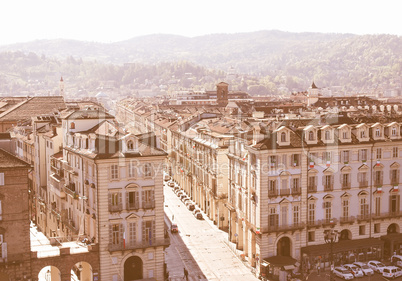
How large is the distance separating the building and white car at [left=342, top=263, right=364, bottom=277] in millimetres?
36756

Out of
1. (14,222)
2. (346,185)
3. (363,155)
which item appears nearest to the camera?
(14,222)

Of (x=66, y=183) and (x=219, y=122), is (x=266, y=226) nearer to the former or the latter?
(x=66, y=183)

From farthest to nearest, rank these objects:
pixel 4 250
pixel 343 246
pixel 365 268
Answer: pixel 343 246 → pixel 365 268 → pixel 4 250

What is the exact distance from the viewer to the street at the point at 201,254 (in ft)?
235

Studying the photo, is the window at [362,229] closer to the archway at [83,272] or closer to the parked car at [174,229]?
the parked car at [174,229]

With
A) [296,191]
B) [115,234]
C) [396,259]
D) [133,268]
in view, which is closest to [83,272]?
[133,268]

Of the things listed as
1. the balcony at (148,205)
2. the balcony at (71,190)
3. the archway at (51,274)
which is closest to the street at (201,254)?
the balcony at (148,205)

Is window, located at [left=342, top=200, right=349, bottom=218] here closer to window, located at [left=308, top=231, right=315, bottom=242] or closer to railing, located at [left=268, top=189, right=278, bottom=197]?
window, located at [left=308, top=231, right=315, bottom=242]

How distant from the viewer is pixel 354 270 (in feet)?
231

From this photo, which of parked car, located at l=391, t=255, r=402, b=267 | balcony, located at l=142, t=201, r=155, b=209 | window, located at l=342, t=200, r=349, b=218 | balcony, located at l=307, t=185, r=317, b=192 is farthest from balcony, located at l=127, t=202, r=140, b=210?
parked car, located at l=391, t=255, r=402, b=267

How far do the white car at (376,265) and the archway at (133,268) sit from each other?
1123 inches

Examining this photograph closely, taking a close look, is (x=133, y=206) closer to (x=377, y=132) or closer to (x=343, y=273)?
(x=343, y=273)

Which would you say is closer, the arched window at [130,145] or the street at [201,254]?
the arched window at [130,145]

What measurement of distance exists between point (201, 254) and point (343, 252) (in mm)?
18375
